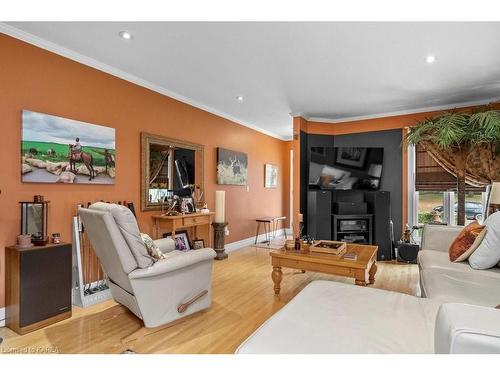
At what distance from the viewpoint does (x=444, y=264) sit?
2.53 m

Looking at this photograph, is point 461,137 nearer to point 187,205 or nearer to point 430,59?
point 430,59

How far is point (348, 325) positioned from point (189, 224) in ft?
9.88

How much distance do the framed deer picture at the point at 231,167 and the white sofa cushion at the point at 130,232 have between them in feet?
9.76

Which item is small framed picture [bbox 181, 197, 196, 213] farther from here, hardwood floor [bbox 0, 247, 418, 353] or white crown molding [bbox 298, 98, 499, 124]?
white crown molding [bbox 298, 98, 499, 124]

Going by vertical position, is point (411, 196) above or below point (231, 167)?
below

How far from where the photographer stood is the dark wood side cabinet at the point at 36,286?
2283 millimetres

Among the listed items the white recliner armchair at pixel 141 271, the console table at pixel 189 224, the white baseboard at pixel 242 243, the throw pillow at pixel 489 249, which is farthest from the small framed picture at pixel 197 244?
the throw pillow at pixel 489 249

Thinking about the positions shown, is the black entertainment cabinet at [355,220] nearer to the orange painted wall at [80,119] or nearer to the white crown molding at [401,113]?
the white crown molding at [401,113]

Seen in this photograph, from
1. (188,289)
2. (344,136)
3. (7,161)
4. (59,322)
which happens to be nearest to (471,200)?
(344,136)

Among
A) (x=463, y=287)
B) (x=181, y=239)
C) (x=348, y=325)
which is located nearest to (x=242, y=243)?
(x=181, y=239)

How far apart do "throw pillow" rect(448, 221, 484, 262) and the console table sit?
3067 mm

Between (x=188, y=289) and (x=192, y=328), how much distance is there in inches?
12.1

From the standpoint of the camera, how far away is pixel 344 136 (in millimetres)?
5609
